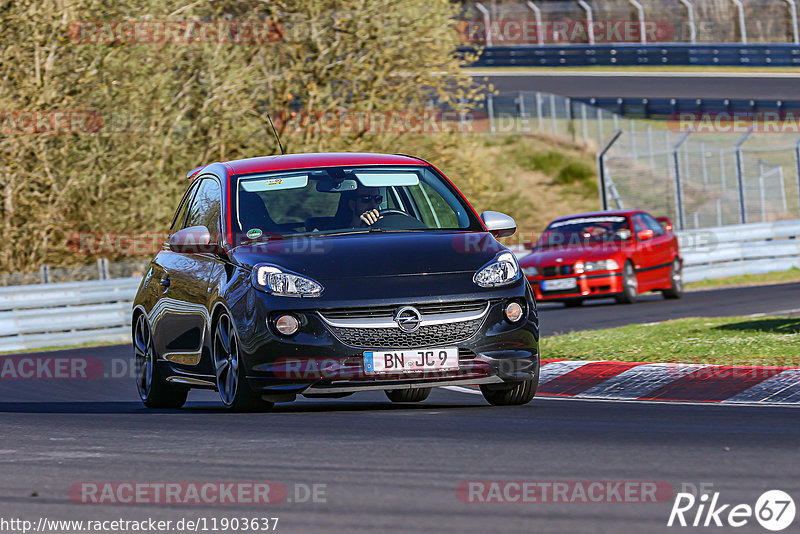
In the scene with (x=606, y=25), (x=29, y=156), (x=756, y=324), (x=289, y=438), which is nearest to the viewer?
(x=289, y=438)

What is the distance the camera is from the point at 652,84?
166 ft

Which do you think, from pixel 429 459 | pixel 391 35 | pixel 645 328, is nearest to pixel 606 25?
pixel 391 35

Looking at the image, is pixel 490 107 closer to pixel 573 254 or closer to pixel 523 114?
Answer: pixel 523 114

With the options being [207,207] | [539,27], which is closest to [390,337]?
[207,207]

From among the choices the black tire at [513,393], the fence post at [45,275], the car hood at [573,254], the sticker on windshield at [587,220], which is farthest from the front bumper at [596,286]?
the black tire at [513,393]

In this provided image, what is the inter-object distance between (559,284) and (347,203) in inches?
538

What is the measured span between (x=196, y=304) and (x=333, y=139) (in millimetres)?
17971

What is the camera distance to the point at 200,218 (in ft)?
34.0

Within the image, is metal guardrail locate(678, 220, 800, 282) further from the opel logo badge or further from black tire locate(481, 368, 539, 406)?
the opel logo badge

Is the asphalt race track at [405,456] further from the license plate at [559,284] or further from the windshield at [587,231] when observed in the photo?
the windshield at [587,231]

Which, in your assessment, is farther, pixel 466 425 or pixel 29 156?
pixel 29 156

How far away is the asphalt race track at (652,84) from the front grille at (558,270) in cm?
2557

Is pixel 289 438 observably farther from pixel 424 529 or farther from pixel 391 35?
pixel 391 35

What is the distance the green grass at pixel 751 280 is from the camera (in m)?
27.5
